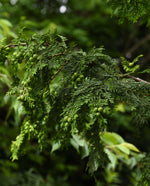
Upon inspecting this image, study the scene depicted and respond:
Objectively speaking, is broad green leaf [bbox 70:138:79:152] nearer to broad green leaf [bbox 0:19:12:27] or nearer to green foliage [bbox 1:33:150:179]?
green foliage [bbox 1:33:150:179]

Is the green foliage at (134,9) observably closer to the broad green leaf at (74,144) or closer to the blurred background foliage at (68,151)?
the broad green leaf at (74,144)

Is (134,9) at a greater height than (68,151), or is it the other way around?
(134,9)

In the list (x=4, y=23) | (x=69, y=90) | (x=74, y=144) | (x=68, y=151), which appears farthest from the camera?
(x=68, y=151)

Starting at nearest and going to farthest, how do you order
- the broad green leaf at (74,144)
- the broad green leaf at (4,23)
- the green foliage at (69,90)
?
the green foliage at (69,90)
the broad green leaf at (74,144)
the broad green leaf at (4,23)

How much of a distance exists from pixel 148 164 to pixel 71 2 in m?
4.04

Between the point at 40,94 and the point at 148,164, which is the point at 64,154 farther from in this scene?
the point at 40,94

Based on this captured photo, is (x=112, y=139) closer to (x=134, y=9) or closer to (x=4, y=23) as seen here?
(x=134, y=9)

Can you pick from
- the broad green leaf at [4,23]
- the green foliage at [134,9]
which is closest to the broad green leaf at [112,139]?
the green foliage at [134,9]

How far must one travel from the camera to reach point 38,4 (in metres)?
4.57

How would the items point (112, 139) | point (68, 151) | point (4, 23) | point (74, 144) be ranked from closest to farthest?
point (74, 144), point (112, 139), point (4, 23), point (68, 151)

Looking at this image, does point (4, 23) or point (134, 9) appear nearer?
point (134, 9)

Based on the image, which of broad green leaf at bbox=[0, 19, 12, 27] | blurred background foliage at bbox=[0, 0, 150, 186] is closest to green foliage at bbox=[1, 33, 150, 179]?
broad green leaf at bbox=[0, 19, 12, 27]

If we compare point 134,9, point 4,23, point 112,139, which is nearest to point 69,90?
point 134,9

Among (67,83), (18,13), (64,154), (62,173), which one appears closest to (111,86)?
(67,83)
